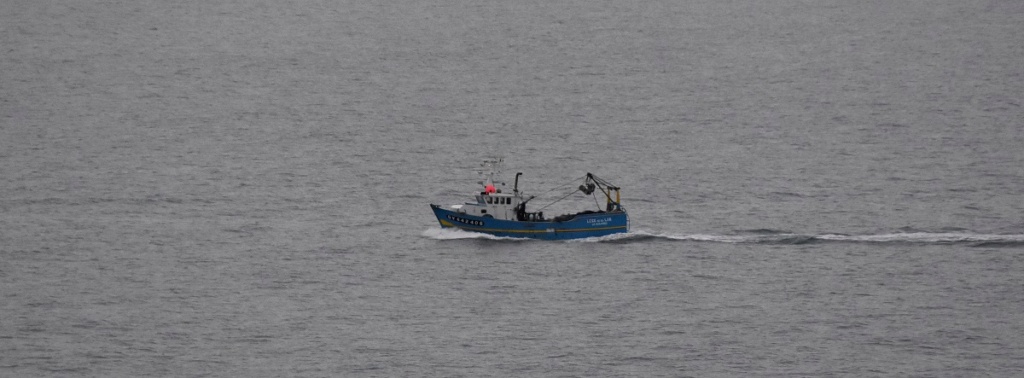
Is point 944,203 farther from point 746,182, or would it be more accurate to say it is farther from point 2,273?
point 2,273

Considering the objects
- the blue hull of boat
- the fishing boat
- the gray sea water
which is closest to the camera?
the gray sea water

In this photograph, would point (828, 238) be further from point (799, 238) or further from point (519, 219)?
point (519, 219)

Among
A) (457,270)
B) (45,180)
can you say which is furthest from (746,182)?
(45,180)

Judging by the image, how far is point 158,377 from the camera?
85.1 metres

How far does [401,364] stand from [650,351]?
575 inches

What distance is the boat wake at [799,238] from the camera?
113 meters

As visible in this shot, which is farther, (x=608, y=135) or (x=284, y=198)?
(x=608, y=135)

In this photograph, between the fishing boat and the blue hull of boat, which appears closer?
the blue hull of boat

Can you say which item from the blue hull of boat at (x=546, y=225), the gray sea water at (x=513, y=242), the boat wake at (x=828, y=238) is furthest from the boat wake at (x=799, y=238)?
the blue hull of boat at (x=546, y=225)

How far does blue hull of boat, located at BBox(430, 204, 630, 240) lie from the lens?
112562 mm

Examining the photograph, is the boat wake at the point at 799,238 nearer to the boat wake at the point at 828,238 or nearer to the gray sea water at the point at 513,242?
the boat wake at the point at 828,238

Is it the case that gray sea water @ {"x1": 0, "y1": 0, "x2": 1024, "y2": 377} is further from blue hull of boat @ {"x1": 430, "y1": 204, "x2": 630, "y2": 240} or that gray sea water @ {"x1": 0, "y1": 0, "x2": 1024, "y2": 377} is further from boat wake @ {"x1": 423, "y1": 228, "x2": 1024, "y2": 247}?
blue hull of boat @ {"x1": 430, "y1": 204, "x2": 630, "y2": 240}

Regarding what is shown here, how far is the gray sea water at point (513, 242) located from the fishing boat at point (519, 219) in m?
1.03

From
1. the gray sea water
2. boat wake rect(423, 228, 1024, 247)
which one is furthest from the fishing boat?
the gray sea water
